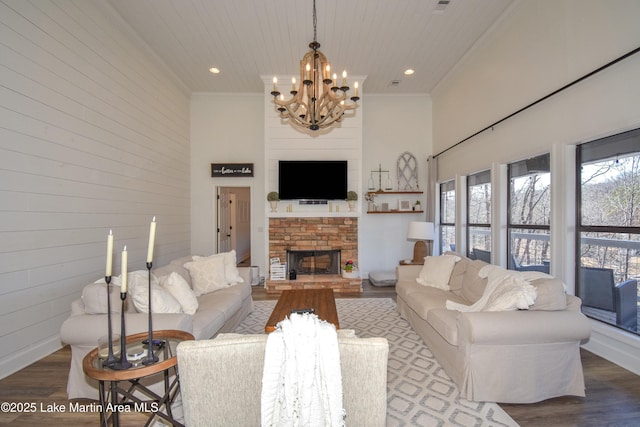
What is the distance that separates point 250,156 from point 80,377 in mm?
4687

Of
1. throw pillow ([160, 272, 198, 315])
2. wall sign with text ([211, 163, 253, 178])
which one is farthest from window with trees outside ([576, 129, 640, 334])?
wall sign with text ([211, 163, 253, 178])

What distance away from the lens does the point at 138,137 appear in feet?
14.0

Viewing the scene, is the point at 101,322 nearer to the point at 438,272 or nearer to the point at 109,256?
the point at 109,256

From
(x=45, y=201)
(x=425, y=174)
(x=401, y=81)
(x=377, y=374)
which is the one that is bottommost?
(x=377, y=374)

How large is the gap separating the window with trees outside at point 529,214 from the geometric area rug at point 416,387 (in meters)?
1.77

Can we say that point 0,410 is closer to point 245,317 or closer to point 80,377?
point 80,377

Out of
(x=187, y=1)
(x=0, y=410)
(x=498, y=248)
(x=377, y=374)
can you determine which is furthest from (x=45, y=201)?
(x=498, y=248)

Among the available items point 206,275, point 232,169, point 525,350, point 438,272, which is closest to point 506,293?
point 525,350

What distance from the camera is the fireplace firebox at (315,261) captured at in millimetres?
Result: 5684

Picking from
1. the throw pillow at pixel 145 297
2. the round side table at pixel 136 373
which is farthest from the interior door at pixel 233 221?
the round side table at pixel 136 373

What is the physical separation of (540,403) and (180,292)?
3.04 metres

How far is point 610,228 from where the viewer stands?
260 cm

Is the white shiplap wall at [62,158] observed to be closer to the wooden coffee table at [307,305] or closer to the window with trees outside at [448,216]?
the wooden coffee table at [307,305]

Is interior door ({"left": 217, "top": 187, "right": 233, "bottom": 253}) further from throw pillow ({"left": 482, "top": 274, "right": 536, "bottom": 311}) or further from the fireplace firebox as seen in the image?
throw pillow ({"left": 482, "top": 274, "right": 536, "bottom": 311})
